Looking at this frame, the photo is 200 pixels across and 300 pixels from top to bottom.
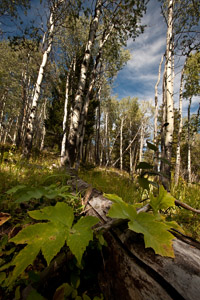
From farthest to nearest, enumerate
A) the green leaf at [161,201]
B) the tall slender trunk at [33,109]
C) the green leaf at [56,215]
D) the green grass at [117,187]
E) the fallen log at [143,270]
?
the tall slender trunk at [33,109]
the green grass at [117,187]
the green leaf at [161,201]
the green leaf at [56,215]
the fallen log at [143,270]

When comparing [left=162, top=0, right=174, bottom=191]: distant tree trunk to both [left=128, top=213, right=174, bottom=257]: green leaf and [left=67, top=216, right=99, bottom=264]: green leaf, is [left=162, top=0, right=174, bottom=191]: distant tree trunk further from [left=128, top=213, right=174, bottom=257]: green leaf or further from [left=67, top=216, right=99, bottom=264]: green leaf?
[left=67, top=216, right=99, bottom=264]: green leaf

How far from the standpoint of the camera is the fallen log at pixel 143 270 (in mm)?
502

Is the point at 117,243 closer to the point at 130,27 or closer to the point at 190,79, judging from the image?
the point at 130,27

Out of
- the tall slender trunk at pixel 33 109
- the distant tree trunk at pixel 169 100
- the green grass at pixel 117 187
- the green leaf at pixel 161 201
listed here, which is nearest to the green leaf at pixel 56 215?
the green leaf at pixel 161 201

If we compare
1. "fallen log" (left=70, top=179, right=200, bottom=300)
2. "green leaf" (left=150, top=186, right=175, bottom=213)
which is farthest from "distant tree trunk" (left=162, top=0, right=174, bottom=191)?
"fallen log" (left=70, top=179, right=200, bottom=300)

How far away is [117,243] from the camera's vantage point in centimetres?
75

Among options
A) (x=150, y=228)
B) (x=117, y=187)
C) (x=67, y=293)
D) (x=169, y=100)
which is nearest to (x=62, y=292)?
(x=67, y=293)

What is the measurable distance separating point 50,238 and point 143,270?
442 mm

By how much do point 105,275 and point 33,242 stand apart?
0.45 metres

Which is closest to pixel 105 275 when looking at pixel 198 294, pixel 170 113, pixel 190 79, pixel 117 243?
pixel 117 243

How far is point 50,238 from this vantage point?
56cm

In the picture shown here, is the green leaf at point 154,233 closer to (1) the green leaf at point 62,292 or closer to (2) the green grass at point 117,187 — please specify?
(1) the green leaf at point 62,292

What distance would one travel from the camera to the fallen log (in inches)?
19.7

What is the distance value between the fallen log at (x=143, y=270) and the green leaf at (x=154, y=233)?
0.22 feet
